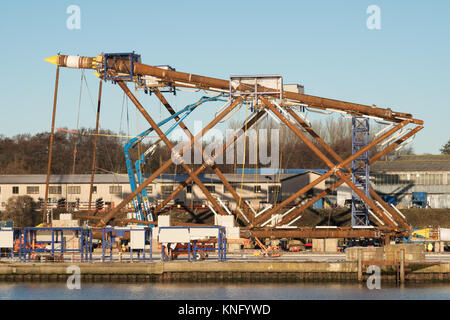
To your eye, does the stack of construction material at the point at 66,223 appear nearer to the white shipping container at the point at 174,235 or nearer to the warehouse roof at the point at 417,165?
the white shipping container at the point at 174,235

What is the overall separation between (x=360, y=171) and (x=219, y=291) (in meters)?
30.8

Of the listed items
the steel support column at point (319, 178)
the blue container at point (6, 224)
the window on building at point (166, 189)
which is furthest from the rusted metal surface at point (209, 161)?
the blue container at point (6, 224)

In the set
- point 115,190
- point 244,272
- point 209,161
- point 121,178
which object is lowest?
point 244,272

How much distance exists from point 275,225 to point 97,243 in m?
17.4

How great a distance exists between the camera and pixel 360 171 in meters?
83.4

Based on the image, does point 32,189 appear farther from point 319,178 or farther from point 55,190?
point 319,178

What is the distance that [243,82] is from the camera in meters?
74.4

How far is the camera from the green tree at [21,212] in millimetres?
94375

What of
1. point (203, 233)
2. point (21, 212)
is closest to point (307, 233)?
point (203, 233)

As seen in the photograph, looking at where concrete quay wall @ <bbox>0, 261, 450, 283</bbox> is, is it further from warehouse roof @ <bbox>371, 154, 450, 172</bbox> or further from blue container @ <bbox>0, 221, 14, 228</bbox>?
warehouse roof @ <bbox>371, 154, 450, 172</bbox>

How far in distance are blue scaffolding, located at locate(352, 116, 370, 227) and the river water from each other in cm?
2239

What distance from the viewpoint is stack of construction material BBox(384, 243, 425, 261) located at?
62125mm
